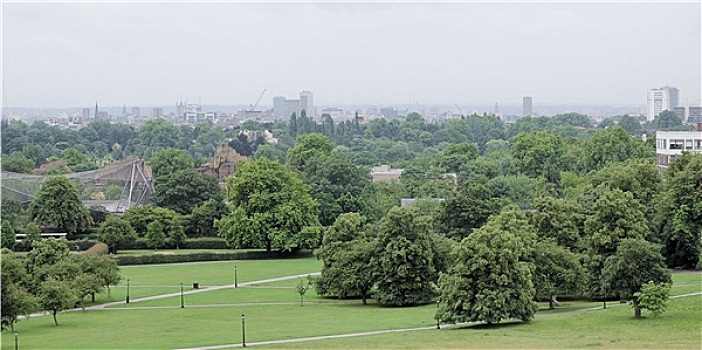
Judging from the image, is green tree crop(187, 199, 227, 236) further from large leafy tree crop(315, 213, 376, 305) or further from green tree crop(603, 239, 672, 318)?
green tree crop(603, 239, 672, 318)

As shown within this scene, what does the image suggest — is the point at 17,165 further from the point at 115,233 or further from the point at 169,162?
the point at 115,233

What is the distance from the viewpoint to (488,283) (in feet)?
134

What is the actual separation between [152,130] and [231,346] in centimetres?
15678

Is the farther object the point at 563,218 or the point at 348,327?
the point at 563,218

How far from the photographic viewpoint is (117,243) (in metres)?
72.2

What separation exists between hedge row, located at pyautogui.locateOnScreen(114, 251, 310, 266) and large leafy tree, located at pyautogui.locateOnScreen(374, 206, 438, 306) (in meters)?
23.0

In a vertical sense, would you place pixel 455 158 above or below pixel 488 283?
above

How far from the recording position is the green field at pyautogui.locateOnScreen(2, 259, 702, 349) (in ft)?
118

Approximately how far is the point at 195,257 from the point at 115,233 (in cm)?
578

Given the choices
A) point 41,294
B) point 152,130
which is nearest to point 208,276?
point 41,294

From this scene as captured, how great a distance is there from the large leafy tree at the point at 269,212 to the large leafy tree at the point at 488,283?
2970 centimetres

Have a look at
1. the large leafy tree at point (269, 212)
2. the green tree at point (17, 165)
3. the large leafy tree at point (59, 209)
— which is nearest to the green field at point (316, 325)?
the large leafy tree at point (269, 212)

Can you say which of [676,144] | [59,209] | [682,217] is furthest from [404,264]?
[676,144]

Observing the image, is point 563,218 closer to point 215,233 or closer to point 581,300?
point 581,300
